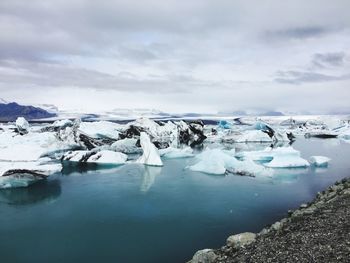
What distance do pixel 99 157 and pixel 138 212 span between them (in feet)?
34.5

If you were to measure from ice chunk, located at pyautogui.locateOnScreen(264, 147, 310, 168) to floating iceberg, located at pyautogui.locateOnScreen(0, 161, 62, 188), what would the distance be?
10.3 metres

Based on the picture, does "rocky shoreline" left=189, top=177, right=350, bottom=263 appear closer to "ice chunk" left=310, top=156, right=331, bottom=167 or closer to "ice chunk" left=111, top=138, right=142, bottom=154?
"ice chunk" left=310, top=156, right=331, bottom=167

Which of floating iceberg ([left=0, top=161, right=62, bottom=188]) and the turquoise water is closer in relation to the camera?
the turquoise water

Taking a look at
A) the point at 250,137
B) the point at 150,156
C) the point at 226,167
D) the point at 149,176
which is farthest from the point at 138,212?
the point at 250,137

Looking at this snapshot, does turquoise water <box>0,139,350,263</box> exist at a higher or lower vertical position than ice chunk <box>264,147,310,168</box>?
lower

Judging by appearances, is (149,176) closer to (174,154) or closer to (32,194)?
(32,194)

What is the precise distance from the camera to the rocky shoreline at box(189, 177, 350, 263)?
19.9 feet

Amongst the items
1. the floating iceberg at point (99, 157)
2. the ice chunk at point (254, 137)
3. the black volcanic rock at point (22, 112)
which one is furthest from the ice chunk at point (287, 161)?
the black volcanic rock at point (22, 112)

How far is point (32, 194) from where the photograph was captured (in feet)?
44.8

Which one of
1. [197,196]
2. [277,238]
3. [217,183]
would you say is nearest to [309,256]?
[277,238]

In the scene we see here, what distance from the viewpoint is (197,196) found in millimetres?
12969

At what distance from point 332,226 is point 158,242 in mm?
3605

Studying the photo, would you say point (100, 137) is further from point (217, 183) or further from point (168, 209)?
point (168, 209)

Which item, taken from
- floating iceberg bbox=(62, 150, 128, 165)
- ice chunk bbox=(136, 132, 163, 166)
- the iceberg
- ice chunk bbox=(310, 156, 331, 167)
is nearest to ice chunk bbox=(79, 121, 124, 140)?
floating iceberg bbox=(62, 150, 128, 165)
